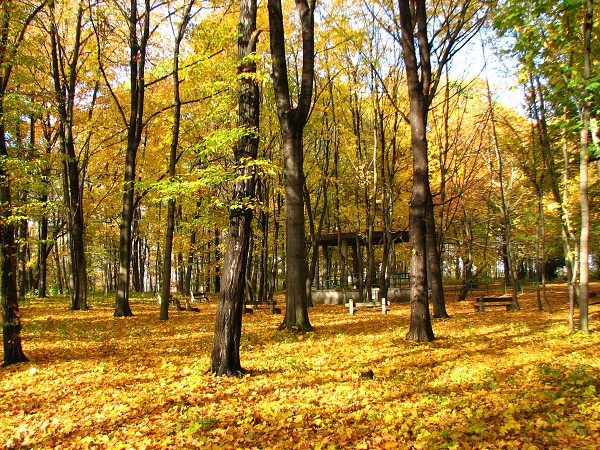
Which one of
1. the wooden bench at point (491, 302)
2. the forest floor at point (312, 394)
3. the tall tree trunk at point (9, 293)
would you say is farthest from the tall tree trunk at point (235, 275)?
the wooden bench at point (491, 302)

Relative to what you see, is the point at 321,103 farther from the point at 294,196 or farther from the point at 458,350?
the point at 458,350

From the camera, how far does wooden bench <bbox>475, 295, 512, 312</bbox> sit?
15.9 m

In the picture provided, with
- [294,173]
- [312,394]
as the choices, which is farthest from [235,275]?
[294,173]

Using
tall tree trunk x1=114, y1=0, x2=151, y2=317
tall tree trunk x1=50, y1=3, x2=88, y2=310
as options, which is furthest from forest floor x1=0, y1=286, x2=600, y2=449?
tall tree trunk x1=50, y1=3, x2=88, y2=310

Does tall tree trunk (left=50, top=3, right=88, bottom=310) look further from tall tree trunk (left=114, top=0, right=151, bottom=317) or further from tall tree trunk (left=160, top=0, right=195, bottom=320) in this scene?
tall tree trunk (left=160, top=0, right=195, bottom=320)

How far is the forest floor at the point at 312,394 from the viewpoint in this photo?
4082 millimetres

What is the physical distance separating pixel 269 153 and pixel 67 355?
43.8 feet

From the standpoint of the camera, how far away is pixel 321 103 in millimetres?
19922

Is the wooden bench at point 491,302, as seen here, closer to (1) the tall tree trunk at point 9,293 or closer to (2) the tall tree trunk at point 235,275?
(2) the tall tree trunk at point 235,275

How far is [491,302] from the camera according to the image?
18.1m

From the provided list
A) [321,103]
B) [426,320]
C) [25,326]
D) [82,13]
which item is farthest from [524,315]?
[82,13]

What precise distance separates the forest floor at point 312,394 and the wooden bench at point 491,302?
6.19m

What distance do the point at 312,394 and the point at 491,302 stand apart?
601 inches

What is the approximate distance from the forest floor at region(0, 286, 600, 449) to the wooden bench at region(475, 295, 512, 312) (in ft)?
20.3
